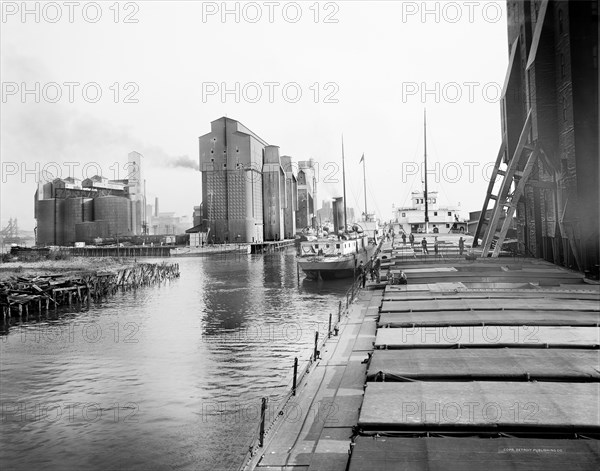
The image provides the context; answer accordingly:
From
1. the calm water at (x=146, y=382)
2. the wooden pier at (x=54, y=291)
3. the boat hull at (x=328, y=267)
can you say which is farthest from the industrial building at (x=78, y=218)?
the calm water at (x=146, y=382)

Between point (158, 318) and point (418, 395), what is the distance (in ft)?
99.3

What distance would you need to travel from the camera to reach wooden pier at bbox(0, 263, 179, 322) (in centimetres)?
3872

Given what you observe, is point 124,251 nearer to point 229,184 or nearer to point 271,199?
point 229,184

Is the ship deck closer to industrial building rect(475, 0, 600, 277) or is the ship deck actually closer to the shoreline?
industrial building rect(475, 0, 600, 277)

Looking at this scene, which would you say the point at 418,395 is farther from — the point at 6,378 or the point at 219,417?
the point at 6,378

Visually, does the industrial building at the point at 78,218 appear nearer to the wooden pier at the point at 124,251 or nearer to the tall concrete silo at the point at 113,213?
the tall concrete silo at the point at 113,213

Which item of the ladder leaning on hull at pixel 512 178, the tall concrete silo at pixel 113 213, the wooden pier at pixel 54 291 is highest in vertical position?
the tall concrete silo at pixel 113 213

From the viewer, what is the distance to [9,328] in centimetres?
3403

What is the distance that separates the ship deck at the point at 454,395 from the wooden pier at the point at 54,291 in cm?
2952

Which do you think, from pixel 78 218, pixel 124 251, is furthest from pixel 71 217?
pixel 124 251

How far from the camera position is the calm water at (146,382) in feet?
46.4

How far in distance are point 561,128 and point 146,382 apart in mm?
26358

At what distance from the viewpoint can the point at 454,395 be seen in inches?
413

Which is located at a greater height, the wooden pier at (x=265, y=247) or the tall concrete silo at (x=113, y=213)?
the tall concrete silo at (x=113, y=213)
